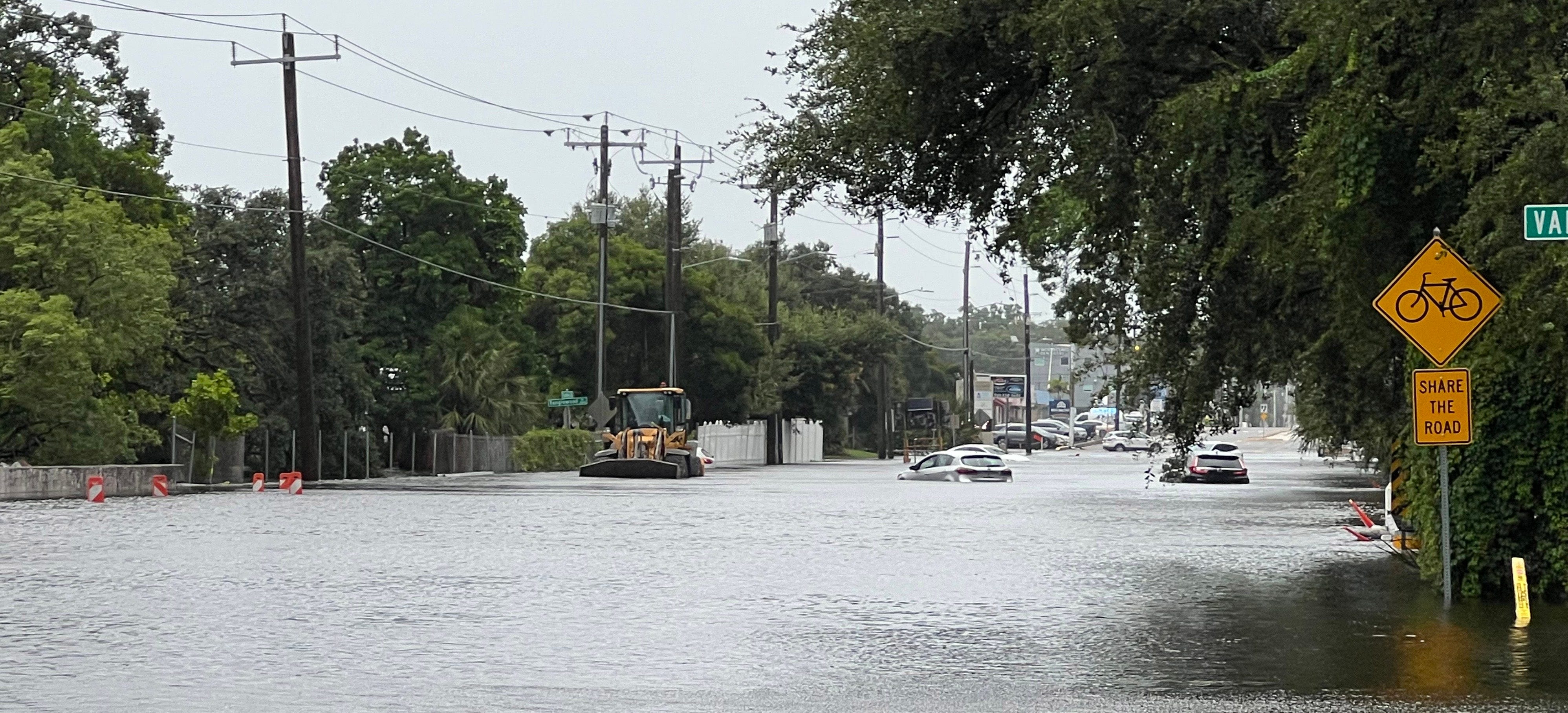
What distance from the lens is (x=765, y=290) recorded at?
11231cm

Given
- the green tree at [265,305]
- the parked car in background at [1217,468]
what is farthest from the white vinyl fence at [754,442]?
the parked car in background at [1217,468]

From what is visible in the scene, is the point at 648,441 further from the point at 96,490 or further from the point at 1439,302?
the point at 1439,302

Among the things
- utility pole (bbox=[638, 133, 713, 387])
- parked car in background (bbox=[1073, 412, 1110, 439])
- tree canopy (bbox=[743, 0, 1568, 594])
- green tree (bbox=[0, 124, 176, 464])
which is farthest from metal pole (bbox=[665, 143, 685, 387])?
parked car in background (bbox=[1073, 412, 1110, 439])

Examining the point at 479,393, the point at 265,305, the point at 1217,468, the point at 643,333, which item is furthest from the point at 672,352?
the point at 1217,468

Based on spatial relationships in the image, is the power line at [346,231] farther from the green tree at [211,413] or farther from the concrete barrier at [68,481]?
the concrete barrier at [68,481]

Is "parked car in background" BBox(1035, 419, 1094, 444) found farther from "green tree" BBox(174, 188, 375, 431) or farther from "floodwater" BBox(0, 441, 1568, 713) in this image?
"floodwater" BBox(0, 441, 1568, 713)

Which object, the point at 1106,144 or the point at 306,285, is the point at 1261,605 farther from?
the point at 306,285

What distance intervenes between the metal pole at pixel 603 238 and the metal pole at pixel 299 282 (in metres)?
19.9

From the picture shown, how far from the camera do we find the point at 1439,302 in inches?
610

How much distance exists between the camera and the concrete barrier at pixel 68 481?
38.8 metres

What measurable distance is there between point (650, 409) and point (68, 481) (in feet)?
75.5

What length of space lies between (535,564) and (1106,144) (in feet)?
23.5

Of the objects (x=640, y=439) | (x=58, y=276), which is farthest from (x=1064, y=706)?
(x=640, y=439)

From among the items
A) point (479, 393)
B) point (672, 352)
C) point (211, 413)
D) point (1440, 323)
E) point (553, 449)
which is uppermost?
point (672, 352)
